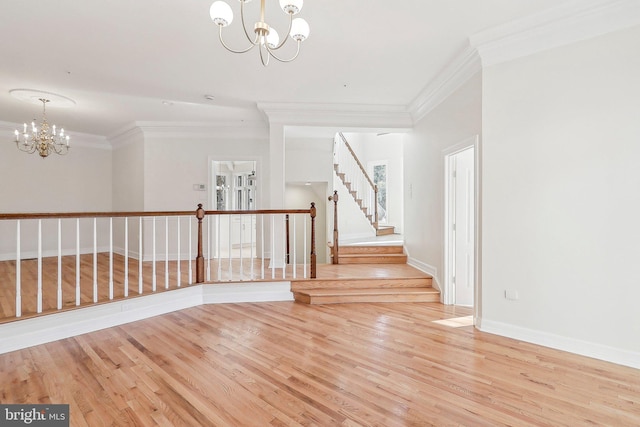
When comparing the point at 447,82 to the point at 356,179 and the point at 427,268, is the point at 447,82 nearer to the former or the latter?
the point at 427,268

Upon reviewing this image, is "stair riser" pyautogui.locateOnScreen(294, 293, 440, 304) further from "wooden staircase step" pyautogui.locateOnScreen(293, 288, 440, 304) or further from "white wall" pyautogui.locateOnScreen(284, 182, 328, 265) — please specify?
"white wall" pyautogui.locateOnScreen(284, 182, 328, 265)

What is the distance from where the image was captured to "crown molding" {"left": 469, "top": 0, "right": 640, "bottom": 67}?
2564mm

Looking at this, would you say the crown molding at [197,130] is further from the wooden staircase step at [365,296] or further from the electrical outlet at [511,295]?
the electrical outlet at [511,295]

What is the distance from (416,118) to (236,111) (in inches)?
126

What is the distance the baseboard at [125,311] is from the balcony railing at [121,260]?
3.8 inches

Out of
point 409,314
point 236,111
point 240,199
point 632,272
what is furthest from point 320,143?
point 632,272

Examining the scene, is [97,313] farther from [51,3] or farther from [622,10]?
[622,10]

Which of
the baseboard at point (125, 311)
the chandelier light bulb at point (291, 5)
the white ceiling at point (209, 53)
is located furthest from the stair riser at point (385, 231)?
the chandelier light bulb at point (291, 5)

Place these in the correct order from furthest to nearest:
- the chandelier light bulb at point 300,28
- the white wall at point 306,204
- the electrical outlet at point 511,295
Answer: the white wall at point 306,204
the electrical outlet at point 511,295
the chandelier light bulb at point 300,28

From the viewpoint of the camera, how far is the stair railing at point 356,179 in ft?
24.8

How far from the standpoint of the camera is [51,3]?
2.62 meters

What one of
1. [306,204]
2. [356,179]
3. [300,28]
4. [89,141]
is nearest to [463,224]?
[300,28]

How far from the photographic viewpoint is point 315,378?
93.0 inches

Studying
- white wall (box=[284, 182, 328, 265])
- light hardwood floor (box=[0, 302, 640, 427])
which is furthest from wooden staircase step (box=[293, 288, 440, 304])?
white wall (box=[284, 182, 328, 265])
